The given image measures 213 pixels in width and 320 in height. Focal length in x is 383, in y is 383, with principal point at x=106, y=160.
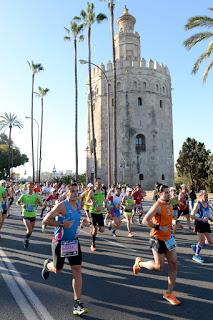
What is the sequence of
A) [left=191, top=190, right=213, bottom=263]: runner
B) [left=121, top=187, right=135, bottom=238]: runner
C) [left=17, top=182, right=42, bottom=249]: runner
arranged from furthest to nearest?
[left=121, top=187, right=135, bottom=238]: runner → [left=17, top=182, right=42, bottom=249]: runner → [left=191, top=190, right=213, bottom=263]: runner

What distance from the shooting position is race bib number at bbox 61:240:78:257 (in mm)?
5727

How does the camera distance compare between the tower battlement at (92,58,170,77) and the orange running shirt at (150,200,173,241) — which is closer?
the orange running shirt at (150,200,173,241)

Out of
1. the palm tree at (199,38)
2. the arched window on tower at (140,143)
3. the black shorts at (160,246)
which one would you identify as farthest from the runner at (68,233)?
the arched window on tower at (140,143)

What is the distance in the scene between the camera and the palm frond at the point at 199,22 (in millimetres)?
19938

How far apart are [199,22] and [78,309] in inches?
711

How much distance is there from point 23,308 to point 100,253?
191 inches

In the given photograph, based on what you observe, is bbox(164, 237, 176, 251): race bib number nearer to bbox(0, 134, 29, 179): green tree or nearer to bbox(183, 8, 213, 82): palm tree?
bbox(183, 8, 213, 82): palm tree

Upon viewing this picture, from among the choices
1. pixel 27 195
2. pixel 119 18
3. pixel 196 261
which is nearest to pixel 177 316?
pixel 196 261

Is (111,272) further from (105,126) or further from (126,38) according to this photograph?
(126,38)

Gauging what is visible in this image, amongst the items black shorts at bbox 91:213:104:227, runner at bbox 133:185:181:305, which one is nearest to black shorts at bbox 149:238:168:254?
runner at bbox 133:185:181:305

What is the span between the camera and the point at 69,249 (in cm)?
576

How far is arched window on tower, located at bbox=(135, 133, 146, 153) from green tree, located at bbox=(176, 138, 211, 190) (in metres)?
16.0

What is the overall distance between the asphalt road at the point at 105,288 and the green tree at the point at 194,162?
3311cm

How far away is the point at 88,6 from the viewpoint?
115ft
